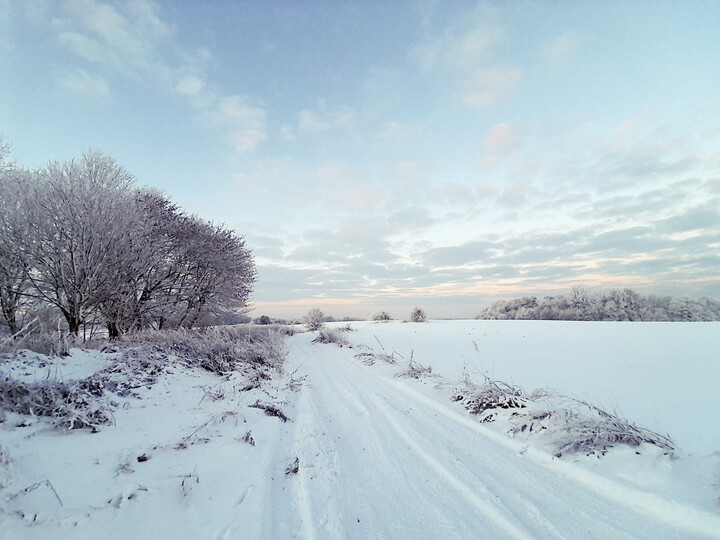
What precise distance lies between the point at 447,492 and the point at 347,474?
925 millimetres

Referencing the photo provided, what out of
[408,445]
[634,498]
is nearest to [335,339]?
[408,445]

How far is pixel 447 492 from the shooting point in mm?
2516

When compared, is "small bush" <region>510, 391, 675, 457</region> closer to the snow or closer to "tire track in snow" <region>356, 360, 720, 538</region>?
"tire track in snow" <region>356, 360, 720, 538</region>

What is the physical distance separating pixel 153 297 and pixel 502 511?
15.4 metres

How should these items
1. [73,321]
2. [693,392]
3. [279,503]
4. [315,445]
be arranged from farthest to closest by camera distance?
[73,321], [693,392], [315,445], [279,503]

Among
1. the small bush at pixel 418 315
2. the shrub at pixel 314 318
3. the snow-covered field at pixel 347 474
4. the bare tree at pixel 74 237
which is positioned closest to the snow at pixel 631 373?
the snow-covered field at pixel 347 474

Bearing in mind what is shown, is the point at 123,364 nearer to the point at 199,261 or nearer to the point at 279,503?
the point at 279,503

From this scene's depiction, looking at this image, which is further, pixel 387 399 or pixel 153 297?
pixel 153 297

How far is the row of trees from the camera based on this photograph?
903 cm

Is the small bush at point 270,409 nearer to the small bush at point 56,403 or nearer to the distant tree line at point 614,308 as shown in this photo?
the small bush at point 56,403

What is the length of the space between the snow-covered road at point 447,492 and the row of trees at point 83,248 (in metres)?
9.75

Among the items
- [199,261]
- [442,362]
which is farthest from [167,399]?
[199,261]

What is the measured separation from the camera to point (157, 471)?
2.56m

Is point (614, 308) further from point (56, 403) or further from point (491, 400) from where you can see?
point (56, 403)
